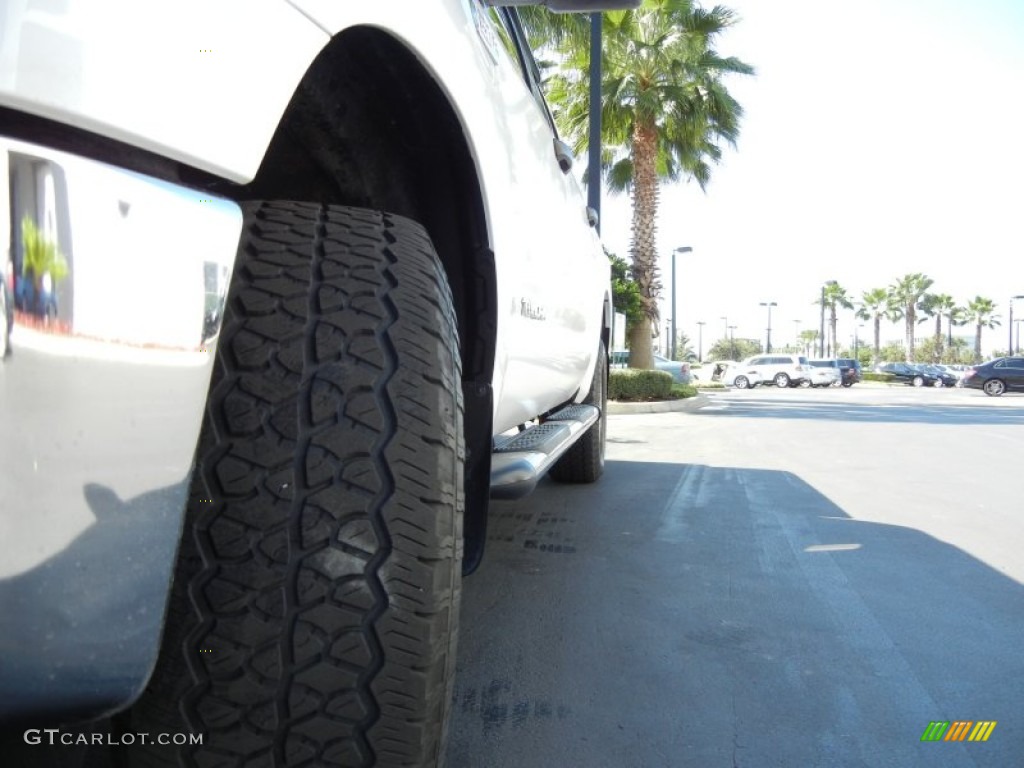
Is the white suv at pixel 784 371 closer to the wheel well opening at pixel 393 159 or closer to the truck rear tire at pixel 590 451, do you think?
the truck rear tire at pixel 590 451

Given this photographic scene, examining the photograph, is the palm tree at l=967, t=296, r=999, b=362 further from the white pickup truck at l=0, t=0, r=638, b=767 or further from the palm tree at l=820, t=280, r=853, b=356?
the white pickup truck at l=0, t=0, r=638, b=767

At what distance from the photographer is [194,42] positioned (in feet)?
3.26

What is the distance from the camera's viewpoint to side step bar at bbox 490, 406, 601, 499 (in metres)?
2.20

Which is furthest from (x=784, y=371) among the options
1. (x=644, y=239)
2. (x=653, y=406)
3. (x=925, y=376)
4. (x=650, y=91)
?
(x=653, y=406)

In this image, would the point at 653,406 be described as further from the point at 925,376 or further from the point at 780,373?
the point at 925,376

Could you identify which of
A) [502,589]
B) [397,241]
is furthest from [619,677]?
[397,241]

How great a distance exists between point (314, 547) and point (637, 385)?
1704cm

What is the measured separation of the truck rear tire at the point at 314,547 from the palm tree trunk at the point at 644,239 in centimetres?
1946

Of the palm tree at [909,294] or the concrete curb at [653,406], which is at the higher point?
the palm tree at [909,294]

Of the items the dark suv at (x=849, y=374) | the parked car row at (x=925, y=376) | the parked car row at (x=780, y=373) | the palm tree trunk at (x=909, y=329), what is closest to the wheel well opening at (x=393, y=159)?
the parked car row at (x=780, y=373)

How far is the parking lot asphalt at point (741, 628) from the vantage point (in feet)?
6.66

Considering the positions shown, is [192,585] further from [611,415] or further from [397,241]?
[611,415]

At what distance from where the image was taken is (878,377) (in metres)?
53.4

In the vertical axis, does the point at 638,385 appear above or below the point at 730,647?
above
